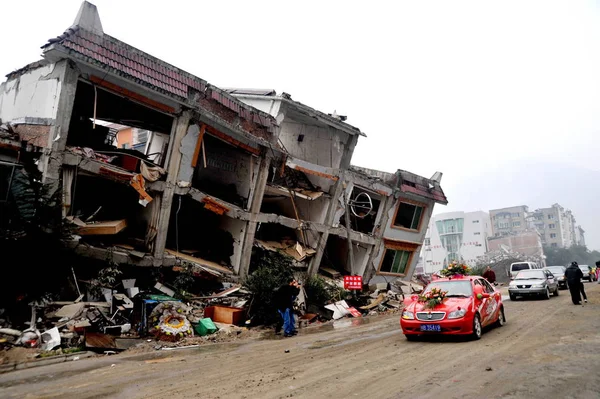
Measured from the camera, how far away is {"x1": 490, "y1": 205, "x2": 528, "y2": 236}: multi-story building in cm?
8619

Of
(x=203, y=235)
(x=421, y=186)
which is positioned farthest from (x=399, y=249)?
(x=203, y=235)

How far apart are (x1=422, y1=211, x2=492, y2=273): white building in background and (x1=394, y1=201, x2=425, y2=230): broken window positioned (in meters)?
48.6

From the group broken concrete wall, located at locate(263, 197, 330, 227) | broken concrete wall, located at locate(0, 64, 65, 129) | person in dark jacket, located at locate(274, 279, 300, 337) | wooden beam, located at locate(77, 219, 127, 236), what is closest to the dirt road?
person in dark jacket, located at locate(274, 279, 300, 337)

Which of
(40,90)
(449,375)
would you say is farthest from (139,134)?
(449,375)

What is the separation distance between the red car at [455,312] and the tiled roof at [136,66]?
38.1 feet

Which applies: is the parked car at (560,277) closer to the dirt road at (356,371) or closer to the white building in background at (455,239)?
→ the dirt road at (356,371)

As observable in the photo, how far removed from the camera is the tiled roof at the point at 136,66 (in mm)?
13484

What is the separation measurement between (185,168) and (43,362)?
9.54 metres

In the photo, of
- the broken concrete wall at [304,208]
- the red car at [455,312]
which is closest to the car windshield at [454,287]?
the red car at [455,312]

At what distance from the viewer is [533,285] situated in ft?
64.2

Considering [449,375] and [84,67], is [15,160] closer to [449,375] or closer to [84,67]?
[84,67]

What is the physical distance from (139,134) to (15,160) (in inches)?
946

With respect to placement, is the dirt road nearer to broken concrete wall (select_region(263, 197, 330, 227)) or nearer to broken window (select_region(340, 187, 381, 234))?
broken concrete wall (select_region(263, 197, 330, 227))

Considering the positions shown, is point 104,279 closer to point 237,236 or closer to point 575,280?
point 237,236
